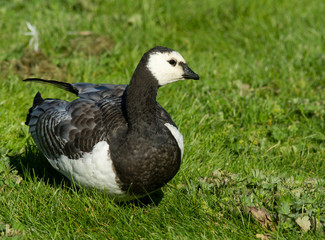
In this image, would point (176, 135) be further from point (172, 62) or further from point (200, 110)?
point (200, 110)

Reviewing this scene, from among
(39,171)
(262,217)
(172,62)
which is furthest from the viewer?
(39,171)

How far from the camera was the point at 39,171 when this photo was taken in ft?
15.8

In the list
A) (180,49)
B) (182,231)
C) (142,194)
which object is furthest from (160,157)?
(180,49)

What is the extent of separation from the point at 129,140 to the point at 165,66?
0.70 metres

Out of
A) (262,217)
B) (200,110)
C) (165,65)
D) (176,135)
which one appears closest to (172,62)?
(165,65)

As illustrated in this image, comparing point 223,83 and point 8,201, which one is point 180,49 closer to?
point 223,83

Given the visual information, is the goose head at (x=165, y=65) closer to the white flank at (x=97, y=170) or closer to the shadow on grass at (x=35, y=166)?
the white flank at (x=97, y=170)

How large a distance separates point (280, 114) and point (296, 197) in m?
2.10

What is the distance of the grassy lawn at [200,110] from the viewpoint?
374cm

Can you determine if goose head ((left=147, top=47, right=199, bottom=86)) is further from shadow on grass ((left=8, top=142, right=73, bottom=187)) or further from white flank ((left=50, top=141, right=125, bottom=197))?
shadow on grass ((left=8, top=142, right=73, bottom=187))

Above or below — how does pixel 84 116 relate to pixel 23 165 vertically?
above

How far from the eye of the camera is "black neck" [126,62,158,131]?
3.84 meters

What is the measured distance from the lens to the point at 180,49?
7316 mm

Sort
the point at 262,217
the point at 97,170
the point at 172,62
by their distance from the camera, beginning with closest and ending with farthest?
the point at 262,217 < the point at 97,170 < the point at 172,62
